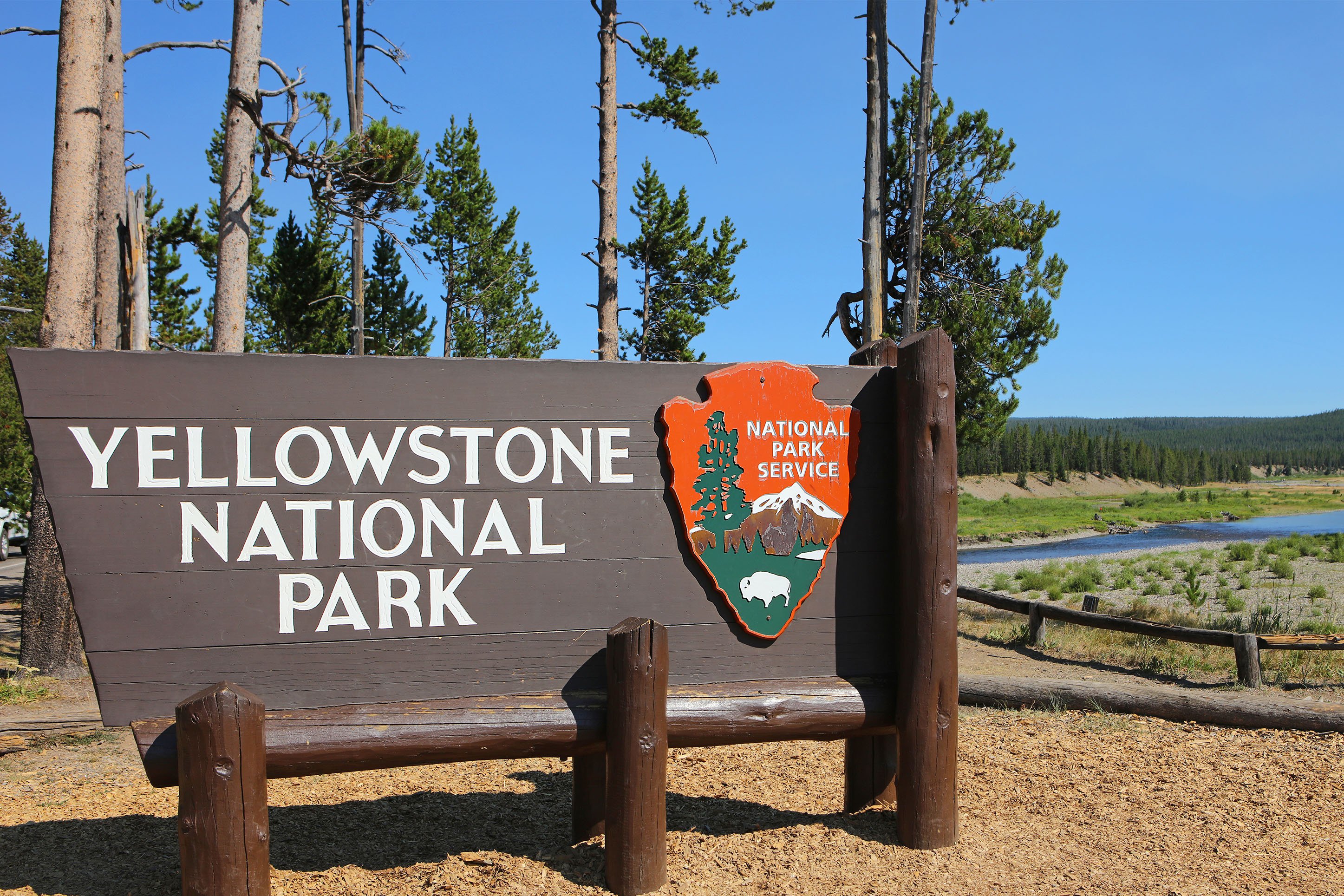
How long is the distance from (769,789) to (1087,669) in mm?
5557

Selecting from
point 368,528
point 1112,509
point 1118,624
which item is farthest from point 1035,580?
point 1112,509

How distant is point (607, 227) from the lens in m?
11.4

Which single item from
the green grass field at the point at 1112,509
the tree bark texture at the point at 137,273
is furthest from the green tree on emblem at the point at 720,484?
the green grass field at the point at 1112,509

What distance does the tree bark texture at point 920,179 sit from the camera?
11203mm

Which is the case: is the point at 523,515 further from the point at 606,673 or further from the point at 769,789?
the point at 769,789

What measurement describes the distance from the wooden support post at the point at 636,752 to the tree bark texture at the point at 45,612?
22.1 feet

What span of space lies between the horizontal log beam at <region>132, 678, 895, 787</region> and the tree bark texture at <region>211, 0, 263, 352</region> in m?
5.85

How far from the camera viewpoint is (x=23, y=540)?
914 inches

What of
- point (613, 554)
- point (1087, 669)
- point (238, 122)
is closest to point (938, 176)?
point (1087, 669)

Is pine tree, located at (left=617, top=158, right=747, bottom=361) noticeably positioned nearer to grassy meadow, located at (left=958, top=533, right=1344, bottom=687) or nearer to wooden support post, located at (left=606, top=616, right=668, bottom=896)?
grassy meadow, located at (left=958, top=533, right=1344, bottom=687)

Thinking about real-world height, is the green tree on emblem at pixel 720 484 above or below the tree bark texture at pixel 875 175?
below

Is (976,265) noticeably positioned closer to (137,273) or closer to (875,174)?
(875,174)

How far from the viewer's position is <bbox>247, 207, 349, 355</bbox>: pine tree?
20.9 meters

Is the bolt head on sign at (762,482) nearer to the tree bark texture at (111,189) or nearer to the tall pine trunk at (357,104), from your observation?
the tree bark texture at (111,189)
